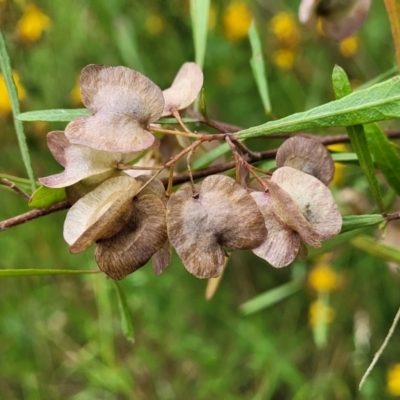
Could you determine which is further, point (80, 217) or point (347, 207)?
point (347, 207)

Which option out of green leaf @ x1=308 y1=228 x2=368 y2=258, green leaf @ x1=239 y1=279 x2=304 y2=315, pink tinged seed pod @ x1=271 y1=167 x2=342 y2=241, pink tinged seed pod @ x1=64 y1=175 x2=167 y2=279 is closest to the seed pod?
pink tinged seed pod @ x1=64 y1=175 x2=167 y2=279

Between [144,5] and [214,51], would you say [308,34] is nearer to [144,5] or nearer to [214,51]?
[214,51]

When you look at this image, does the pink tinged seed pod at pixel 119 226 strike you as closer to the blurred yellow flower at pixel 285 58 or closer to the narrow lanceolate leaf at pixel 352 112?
the narrow lanceolate leaf at pixel 352 112

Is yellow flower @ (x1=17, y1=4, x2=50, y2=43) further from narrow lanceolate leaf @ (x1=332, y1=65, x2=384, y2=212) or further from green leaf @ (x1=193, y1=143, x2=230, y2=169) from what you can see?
narrow lanceolate leaf @ (x1=332, y1=65, x2=384, y2=212)

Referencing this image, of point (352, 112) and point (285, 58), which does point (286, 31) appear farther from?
point (352, 112)

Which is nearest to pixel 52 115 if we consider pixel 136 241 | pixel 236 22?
pixel 136 241

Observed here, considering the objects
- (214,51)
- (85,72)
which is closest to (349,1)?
(85,72)
